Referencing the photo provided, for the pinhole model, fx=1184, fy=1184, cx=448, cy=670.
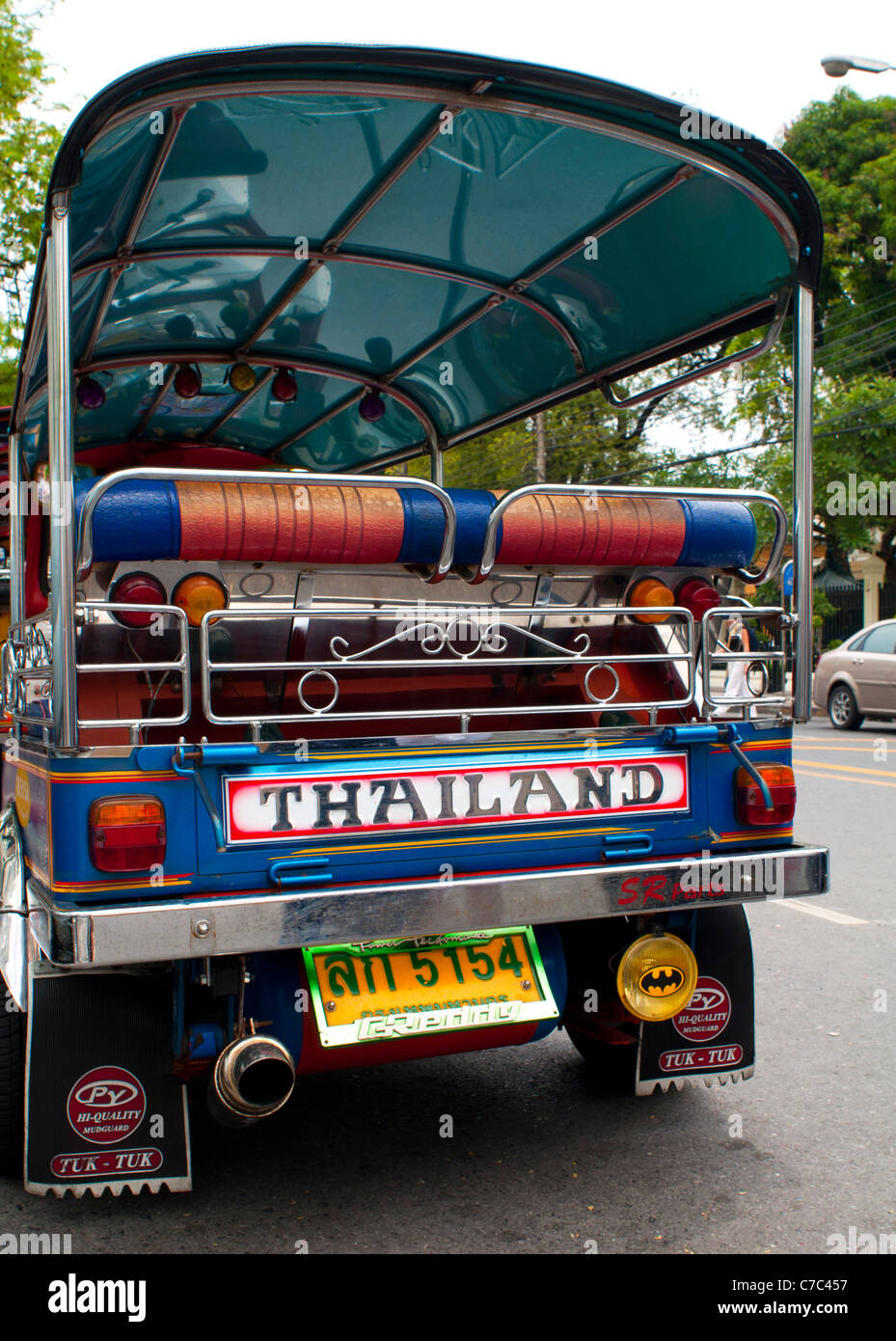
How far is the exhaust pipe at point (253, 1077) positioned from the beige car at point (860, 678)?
13.9 meters

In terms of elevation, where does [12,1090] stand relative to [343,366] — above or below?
below

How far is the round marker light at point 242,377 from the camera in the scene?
539 cm

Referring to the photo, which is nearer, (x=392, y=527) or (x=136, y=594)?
(x=136, y=594)

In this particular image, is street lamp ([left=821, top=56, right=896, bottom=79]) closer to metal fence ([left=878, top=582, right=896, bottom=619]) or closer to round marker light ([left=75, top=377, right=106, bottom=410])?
round marker light ([left=75, top=377, right=106, bottom=410])

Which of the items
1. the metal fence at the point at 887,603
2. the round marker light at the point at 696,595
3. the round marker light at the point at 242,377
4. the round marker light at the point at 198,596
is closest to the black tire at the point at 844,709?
the metal fence at the point at 887,603

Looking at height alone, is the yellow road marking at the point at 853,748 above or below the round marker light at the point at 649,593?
below

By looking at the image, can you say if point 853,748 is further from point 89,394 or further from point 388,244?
point 388,244

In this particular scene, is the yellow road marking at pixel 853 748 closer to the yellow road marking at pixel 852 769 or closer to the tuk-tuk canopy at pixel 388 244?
the yellow road marking at pixel 852 769

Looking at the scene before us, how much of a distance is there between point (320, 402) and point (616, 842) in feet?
10.7

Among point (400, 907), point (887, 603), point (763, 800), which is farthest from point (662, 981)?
point (887, 603)

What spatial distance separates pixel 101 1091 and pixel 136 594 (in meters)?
1.26

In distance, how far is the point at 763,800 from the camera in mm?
3461
